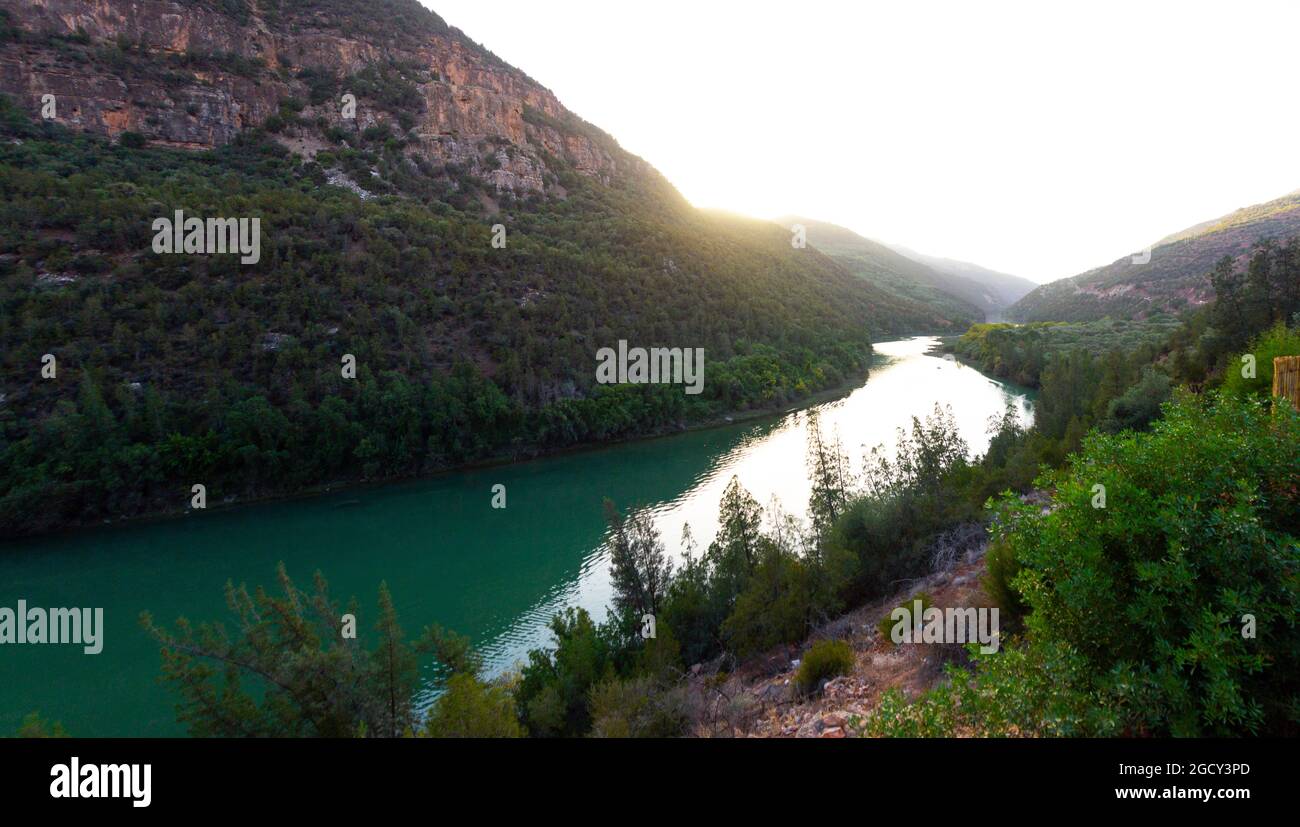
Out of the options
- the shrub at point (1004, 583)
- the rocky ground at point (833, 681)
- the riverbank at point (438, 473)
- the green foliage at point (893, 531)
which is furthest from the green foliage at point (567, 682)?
the riverbank at point (438, 473)

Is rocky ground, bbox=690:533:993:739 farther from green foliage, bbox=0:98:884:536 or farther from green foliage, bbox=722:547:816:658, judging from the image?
green foliage, bbox=0:98:884:536

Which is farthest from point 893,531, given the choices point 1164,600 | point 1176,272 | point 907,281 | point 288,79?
point 907,281

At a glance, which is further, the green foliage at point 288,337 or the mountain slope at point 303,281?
the mountain slope at point 303,281

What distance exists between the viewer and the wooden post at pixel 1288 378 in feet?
22.8

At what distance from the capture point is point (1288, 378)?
7098 mm

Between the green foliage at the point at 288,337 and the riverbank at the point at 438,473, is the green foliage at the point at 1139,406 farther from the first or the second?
the green foliage at the point at 288,337

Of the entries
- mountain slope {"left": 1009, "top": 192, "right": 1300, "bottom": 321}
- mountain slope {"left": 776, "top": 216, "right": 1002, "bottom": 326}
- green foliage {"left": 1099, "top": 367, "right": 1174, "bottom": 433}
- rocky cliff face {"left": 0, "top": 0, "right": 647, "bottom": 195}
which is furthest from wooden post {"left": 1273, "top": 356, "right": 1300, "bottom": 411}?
mountain slope {"left": 776, "top": 216, "right": 1002, "bottom": 326}

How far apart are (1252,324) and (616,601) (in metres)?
28.6

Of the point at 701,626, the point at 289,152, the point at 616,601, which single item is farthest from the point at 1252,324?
the point at 289,152

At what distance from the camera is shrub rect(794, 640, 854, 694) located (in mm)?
9594

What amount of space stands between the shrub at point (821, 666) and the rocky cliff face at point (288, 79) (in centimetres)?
6191

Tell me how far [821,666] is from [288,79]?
74897 millimetres
